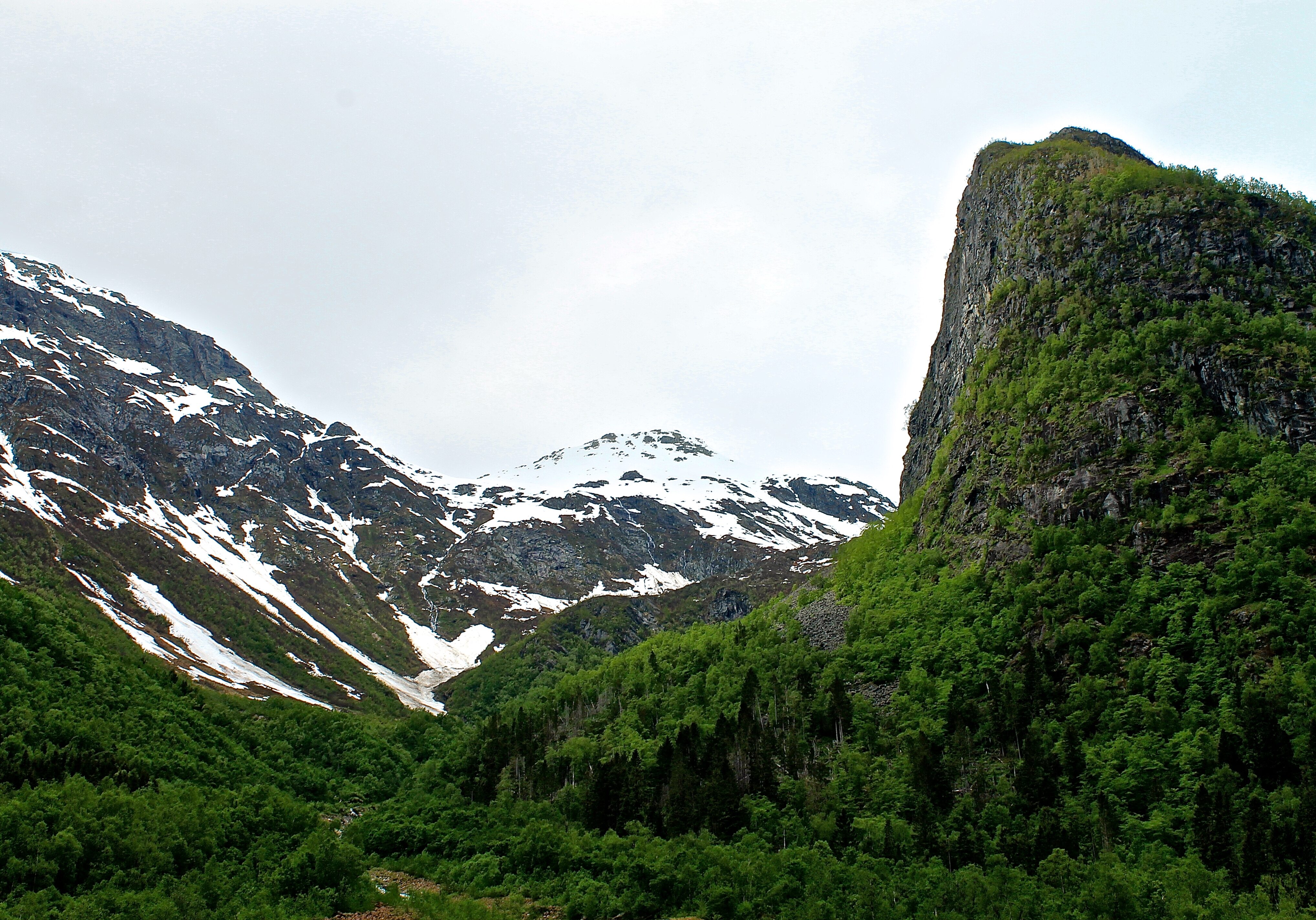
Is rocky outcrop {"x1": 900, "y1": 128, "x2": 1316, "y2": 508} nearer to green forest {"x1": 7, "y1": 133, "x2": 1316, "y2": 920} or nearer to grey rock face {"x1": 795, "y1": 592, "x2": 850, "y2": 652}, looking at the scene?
green forest {"x1": 7, "y1": 133, "x2": 1316, "y2": 920}

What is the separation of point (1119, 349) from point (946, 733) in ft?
123

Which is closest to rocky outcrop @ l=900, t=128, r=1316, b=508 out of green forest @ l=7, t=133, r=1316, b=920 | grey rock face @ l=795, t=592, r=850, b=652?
green forest @ l=7, t=133, r=1316, b=920

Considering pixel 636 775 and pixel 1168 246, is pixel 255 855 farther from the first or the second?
pixel 1168 246

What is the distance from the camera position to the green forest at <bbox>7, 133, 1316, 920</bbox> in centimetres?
3922

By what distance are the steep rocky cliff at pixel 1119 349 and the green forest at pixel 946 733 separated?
36cm

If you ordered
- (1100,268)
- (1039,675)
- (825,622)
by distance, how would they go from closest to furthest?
(1039,675), (825,622), (1100,268)

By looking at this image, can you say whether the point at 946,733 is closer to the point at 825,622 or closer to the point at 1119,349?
the point at 825,622

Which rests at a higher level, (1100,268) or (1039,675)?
(1100,268)

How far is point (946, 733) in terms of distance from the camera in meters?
52.5

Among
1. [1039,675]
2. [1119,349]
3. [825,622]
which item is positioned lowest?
[825,622]

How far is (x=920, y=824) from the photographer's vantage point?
46688 millimetres

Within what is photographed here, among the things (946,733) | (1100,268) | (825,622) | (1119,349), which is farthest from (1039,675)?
(1100,268)

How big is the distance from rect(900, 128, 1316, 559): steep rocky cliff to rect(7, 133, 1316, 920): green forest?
360 millimetres

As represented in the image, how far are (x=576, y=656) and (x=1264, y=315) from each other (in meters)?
128
